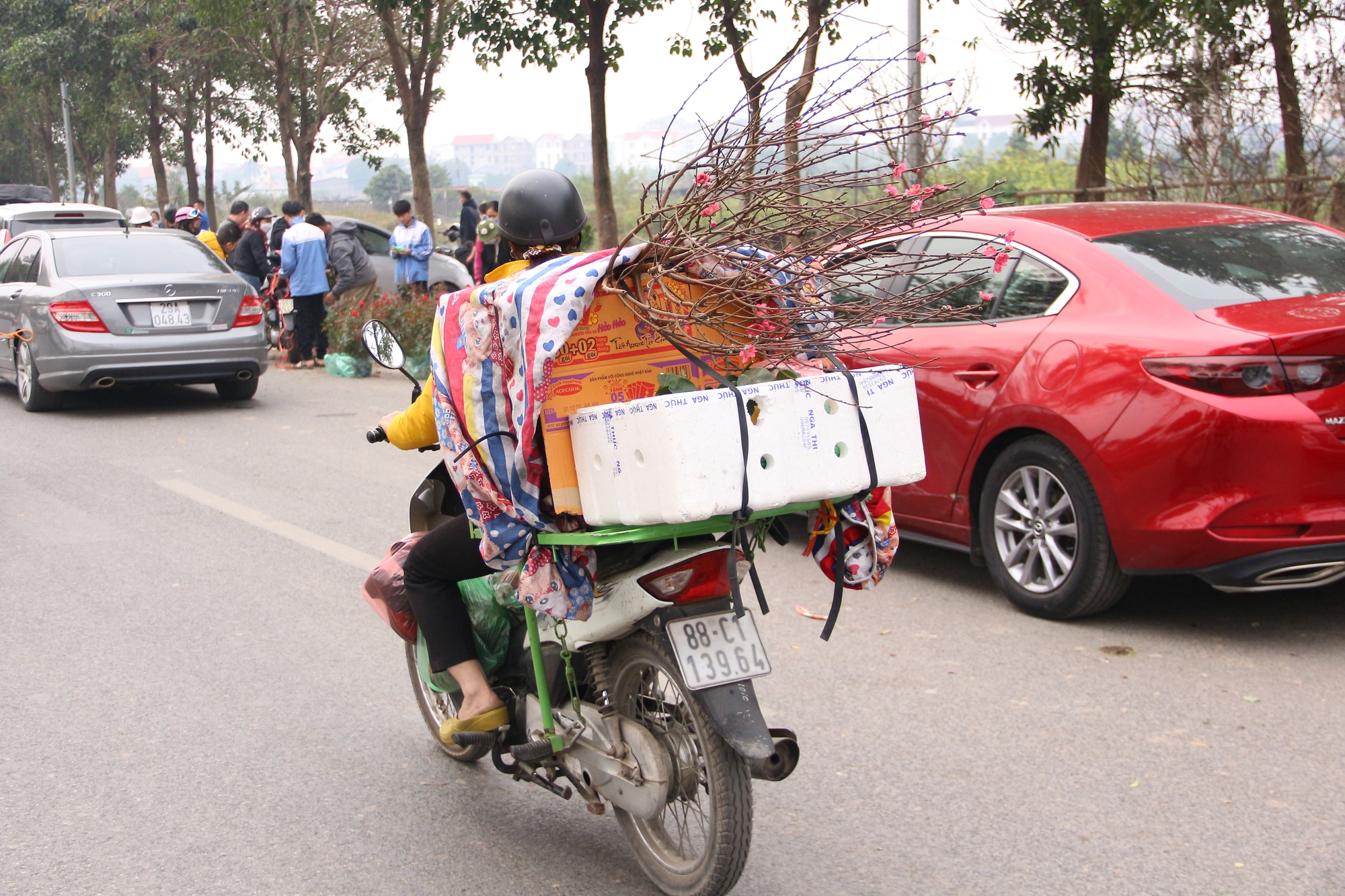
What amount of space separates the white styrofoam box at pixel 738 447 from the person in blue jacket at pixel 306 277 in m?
11.6

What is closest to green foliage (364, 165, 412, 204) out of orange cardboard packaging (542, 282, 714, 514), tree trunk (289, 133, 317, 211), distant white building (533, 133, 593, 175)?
tree trunk (289, 133, 317, 211)

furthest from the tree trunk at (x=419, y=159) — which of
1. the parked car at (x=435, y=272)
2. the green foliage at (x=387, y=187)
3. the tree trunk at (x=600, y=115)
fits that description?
the green foliage at (x=387, y=187)

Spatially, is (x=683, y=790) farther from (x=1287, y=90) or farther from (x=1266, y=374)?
(x=1287, y=90)

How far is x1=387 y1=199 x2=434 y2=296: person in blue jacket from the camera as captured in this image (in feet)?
51.0

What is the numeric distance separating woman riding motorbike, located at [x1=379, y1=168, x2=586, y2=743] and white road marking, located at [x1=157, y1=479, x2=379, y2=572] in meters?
2.64

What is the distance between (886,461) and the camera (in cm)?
289

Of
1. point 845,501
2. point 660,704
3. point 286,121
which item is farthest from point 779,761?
point 286,121

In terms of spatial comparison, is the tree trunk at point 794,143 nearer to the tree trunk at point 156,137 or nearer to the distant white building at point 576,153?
the distant white building at point 576,153

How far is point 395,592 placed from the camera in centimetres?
377

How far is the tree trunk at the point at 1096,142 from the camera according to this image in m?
14.6

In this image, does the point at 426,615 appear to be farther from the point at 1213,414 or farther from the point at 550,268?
the point at 1213,414

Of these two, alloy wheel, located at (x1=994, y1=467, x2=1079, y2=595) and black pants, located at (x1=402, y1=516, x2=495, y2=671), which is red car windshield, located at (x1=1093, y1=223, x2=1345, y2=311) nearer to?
alloy wheel, located at (x1=994, y1=467, x2=1079, y2=595)

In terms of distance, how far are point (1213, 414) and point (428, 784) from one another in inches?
116

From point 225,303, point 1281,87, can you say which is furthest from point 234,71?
point 1281,87
